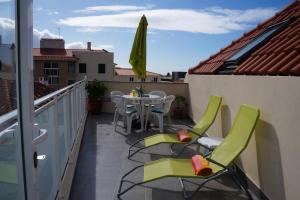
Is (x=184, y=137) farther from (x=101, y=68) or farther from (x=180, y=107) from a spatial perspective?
(x=101, y=68)

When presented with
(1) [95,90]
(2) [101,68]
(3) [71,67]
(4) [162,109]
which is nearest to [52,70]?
(3) [71,67]

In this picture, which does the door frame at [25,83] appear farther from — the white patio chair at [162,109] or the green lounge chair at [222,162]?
the white patio chair at [162,109]

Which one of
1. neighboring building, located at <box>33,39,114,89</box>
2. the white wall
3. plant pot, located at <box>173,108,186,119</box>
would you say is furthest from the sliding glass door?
the white wall

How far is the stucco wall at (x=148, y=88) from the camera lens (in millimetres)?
10516

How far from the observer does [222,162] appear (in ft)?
12.6

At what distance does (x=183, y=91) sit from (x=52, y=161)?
775 centimetres

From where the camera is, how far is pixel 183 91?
1054cm

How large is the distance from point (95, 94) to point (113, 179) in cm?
609

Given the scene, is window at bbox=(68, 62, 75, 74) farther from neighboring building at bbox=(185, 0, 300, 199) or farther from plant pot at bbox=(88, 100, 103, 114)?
neighboring building at bbox=(185, 0, 300, 199)

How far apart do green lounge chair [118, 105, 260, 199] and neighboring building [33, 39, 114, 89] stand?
38.2 meters

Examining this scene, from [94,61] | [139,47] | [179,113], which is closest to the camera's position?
[139,47]

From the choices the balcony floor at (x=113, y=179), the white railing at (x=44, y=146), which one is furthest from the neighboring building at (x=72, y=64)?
the white railing at (x=44, y=146)

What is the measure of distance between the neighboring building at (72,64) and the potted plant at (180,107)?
32277 millimetres

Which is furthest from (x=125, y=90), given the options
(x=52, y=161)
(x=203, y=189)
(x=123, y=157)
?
(x=52, y=161)
